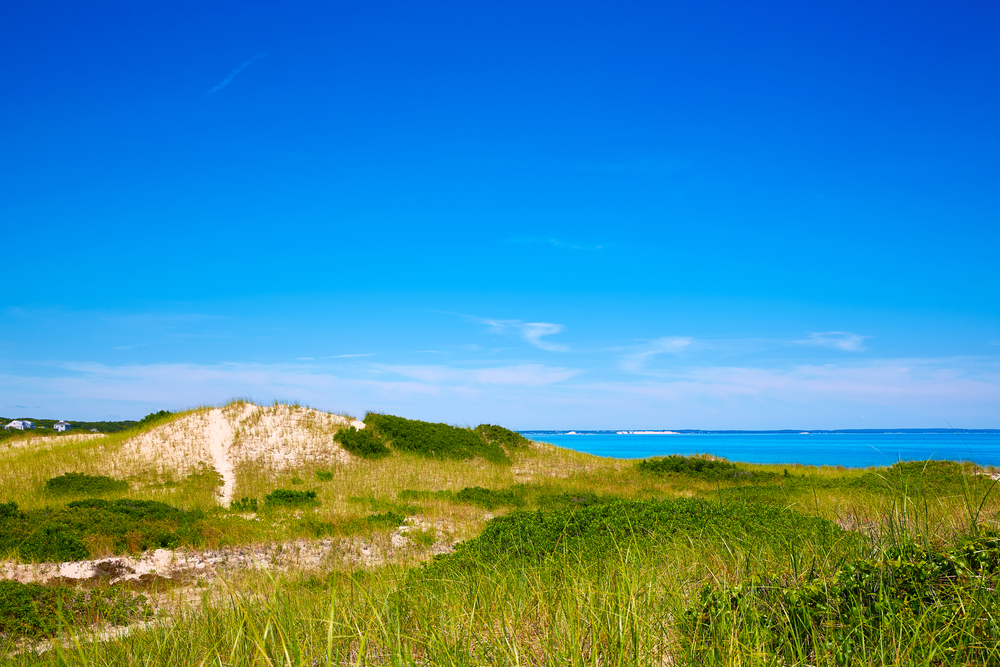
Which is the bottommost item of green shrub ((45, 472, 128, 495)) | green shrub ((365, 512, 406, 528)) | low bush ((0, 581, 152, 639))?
low bush ((0, 581, 152, 639))

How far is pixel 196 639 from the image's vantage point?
5117 mm

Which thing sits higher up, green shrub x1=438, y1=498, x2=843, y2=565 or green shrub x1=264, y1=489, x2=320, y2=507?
green shrub x1=438, y1=498, x2=843, y2=565

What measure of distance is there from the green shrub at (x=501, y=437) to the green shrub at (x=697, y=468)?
605 centimetres

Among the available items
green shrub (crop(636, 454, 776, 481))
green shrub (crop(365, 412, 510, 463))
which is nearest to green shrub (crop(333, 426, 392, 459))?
green shrub (crop(365, 412, 510, 463))

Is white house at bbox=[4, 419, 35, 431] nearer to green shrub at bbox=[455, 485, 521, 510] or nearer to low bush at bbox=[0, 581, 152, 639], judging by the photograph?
green shrub at bbox=[455, 485, 521, 510]

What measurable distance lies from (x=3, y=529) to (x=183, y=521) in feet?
11.3

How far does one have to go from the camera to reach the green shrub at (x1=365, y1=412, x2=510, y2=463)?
27.2 m

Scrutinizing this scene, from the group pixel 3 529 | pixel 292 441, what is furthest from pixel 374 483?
pixel 3 529

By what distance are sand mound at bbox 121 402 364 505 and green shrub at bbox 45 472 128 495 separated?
219 cm

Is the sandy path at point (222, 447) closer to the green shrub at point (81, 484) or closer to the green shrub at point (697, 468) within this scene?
the green shrub at point (81, 484)

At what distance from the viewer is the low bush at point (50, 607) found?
837 centimetres

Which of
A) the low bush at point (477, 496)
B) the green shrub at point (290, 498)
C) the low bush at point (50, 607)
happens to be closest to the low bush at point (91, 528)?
the green shrub at point (290, 498)

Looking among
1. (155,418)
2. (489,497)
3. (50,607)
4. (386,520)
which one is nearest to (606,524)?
(386,520)

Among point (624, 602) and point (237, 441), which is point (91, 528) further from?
point (624, 602)
